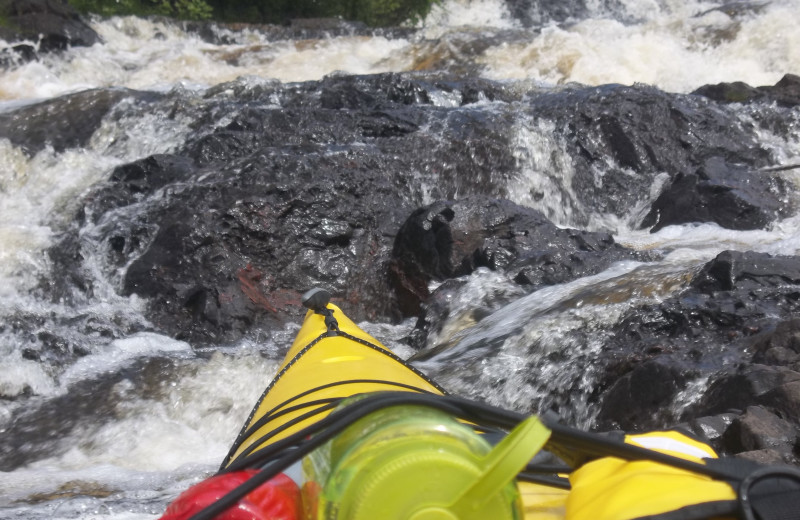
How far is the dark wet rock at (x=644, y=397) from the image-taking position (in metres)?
2.77

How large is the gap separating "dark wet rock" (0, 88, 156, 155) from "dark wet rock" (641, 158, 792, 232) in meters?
5.60

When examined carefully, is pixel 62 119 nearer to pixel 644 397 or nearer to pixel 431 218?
pixel 431 218

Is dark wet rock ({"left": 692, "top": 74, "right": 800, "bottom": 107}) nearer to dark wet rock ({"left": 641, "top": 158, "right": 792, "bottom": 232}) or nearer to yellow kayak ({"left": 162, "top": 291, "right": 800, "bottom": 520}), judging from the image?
dark wet rock ({"left": 641, "top": 158, "right": 792, "bottom": 232})

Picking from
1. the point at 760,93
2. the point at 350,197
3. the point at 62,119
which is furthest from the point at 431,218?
the point at 62,119

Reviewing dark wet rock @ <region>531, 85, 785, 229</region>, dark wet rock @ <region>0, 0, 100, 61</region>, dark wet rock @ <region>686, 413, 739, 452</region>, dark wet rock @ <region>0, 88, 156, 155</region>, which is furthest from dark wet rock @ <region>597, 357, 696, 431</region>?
dark wet rock @ <region>0, 0, 100, 61</region>

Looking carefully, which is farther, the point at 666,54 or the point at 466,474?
the point at 666,54

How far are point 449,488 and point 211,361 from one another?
4.02m

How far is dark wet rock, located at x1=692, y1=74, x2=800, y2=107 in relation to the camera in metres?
8.07

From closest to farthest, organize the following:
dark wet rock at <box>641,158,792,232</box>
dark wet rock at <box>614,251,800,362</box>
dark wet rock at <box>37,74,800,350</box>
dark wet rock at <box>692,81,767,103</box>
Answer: dark wet rock at <box>614,251,800,362</box> < dark wet rock at <box>37,74,800,350</box> < dark wet rock at <box>641,158,792,232</box> < dark wet rock at <box>692,81,767,103</box>

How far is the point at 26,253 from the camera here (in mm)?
5977

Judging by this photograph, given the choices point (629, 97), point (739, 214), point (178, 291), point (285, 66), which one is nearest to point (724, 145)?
point (629, 97)

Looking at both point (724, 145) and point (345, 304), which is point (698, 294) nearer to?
point (345, 304)

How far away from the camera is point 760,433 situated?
2.16 meters

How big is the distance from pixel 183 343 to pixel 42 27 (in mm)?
8860
